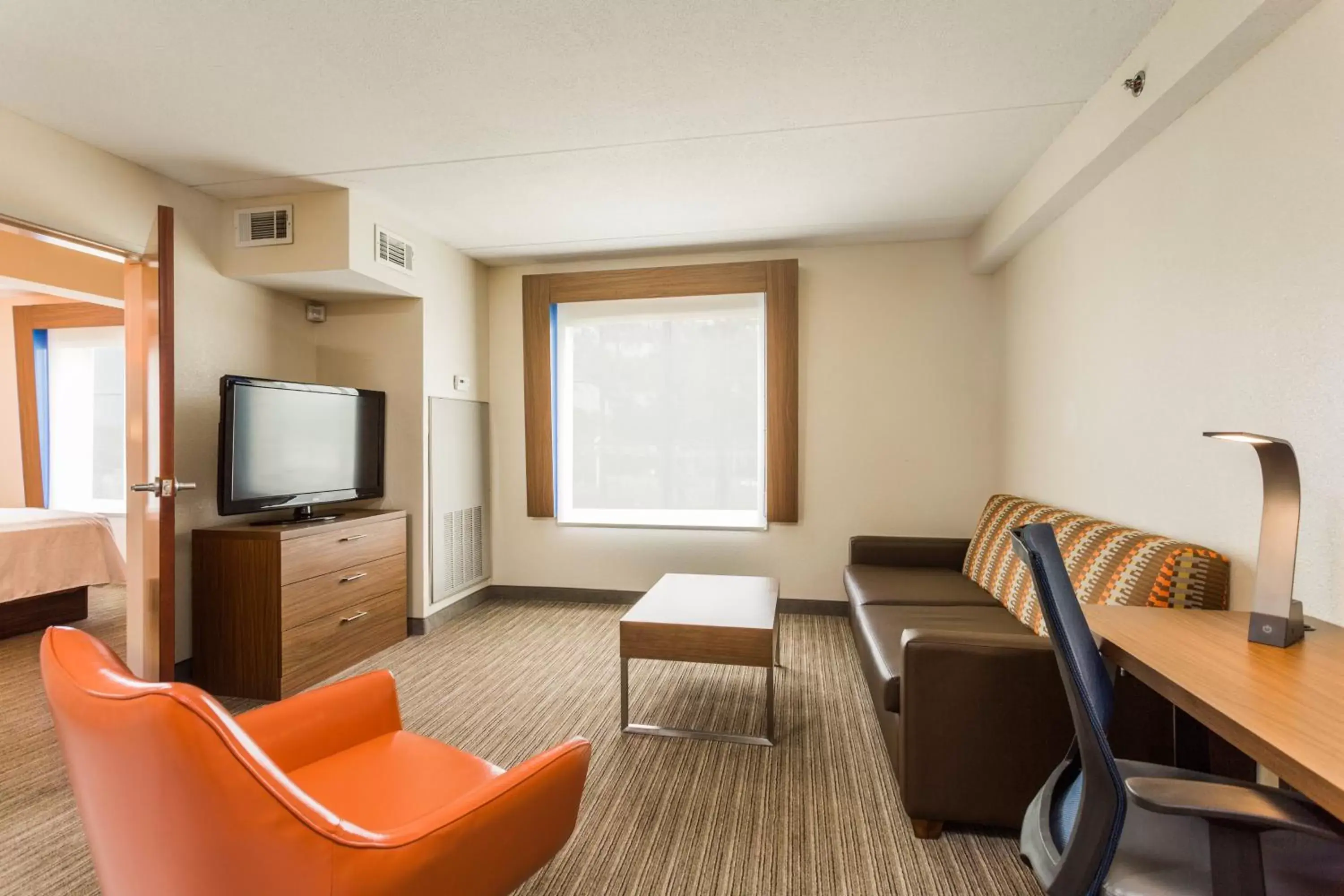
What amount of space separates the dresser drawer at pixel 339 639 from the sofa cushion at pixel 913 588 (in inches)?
103

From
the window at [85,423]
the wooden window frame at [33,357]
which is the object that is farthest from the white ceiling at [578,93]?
the window at [85,423]

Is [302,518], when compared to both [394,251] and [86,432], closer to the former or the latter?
[394,251]

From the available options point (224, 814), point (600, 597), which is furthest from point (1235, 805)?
point (600, 597)

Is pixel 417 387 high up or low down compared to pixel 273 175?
down

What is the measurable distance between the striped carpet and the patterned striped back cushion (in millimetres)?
814

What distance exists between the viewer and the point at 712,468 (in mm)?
4145

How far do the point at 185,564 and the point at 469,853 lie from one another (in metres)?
2.78

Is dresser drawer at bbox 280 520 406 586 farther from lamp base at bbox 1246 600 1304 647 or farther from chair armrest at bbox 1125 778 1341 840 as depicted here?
lamp base at bbox 1246 600 1304 647

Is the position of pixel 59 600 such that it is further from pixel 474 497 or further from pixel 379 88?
pixel 379 88

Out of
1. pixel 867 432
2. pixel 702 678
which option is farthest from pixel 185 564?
pixel 867 432

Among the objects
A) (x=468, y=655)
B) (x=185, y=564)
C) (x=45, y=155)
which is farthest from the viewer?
(x=468, y=655)

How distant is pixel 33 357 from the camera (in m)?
4.98

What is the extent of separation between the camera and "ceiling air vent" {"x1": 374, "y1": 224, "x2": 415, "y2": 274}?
3.18 meters

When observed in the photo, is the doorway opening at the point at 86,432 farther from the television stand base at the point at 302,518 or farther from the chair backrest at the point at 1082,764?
the chair backrest at the point at 1082,764
